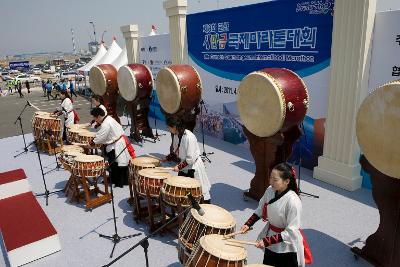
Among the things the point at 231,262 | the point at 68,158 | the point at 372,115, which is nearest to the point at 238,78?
the point at 68,158

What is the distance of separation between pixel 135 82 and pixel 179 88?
85.2 inches

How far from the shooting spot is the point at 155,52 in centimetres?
1123

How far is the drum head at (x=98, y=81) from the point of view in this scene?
948 centimetres

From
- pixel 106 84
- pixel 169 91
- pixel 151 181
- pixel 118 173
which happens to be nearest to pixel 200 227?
pixel 151 181

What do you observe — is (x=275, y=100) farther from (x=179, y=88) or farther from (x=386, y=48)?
(x=179, y=88)

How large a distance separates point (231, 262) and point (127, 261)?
1941 millimetres

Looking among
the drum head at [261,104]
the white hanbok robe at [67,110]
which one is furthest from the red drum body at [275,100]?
the white hanbok robe at [67,110]

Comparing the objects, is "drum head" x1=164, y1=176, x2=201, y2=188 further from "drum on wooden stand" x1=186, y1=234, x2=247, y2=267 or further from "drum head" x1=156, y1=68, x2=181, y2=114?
"drum head" x1=156, y1=68, x2=181, y2=114

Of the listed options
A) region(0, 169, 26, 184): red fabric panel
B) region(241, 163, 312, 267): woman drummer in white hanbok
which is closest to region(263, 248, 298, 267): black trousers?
region(241, 163, 312, 267): woman drummer in white hanbok

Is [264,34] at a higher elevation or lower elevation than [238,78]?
higher

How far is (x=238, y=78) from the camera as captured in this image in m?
7.89

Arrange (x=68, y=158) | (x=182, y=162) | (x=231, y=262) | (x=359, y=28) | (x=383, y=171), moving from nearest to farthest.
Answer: (x=231, y=262) < (x=383, y=171) < (x=182, y=162) < (x=359, y=28) < (x=68, y=158)

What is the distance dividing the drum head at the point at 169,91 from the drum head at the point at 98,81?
2.92m

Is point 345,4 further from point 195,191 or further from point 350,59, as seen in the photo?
point 195,191
